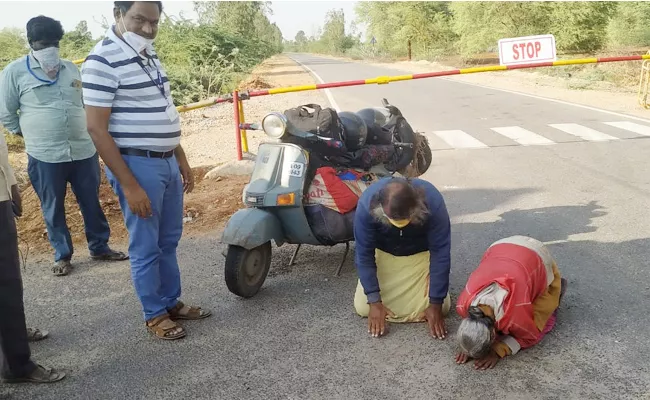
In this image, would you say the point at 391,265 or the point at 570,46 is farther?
the point at 570,46

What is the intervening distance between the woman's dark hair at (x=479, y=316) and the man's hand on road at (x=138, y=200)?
6.11ft

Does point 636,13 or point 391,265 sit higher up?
point 636,13

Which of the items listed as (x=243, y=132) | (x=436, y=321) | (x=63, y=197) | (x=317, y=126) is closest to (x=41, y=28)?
(x=63, y=197)

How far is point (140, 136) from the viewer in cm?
321

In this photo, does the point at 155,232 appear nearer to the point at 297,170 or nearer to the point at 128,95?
the point at 128,95

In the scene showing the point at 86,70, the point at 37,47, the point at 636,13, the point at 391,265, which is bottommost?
the point at 391,265

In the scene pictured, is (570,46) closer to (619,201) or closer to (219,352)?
(619,201)

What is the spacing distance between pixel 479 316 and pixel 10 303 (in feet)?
7.98

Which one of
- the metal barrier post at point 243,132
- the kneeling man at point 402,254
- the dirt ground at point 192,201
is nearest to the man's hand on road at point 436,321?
the kneeling man at point 402,254

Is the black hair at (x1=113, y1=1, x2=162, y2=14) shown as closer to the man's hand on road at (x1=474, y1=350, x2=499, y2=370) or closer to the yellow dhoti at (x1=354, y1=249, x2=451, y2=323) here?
the yellow dhoti at (x1=354, y1=249, x2=451, y2=323)

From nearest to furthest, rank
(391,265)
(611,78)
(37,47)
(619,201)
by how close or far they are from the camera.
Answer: (391,265)
(37,47)
(619,201)
(611,78)

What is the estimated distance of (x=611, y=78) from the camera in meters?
19.9

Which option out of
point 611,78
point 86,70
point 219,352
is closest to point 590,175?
point 219,352

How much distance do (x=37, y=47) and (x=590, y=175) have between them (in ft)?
19.9
